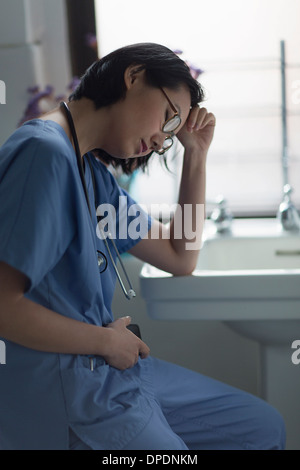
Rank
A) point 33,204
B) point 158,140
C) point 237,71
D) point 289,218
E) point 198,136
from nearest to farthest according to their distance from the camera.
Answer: point 33,204 < point 158,140 < point 198,136 < point 289,218 < point 237,71

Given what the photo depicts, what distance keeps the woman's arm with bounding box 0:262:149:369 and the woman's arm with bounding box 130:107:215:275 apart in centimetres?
30

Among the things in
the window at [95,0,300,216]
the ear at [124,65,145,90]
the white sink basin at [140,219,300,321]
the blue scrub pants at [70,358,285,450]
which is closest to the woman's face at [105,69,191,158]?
the ear at [124,65,145,90]

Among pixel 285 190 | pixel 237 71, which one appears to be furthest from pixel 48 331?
pixel 237 71

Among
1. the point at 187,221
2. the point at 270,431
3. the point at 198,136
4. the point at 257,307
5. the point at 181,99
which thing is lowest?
the point at 270,431

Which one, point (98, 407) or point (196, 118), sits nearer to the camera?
point (98, 407)

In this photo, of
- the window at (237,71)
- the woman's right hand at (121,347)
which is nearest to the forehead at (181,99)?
the woman's right hand at (121,347)

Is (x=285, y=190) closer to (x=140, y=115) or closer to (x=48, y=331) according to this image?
(x=140, y=115)

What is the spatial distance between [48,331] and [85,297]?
4.0 inches

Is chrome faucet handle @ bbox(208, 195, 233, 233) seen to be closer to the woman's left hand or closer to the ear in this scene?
the woman's left hand

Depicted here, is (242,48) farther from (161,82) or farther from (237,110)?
(161,82)

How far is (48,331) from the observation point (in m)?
0.83

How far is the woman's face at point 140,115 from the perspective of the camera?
947 millimetres

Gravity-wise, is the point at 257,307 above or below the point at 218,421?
above

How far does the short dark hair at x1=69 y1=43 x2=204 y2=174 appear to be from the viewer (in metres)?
0.95
